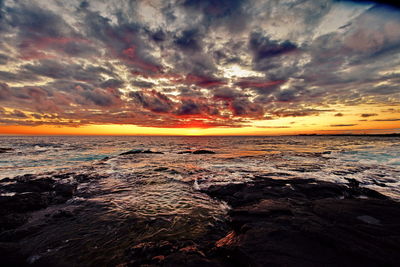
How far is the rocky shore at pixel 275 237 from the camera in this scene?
386cm

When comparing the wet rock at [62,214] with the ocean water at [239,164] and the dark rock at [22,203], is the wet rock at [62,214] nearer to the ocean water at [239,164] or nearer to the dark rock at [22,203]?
the dark rock at [22,203]

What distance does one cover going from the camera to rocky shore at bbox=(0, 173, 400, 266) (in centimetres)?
386

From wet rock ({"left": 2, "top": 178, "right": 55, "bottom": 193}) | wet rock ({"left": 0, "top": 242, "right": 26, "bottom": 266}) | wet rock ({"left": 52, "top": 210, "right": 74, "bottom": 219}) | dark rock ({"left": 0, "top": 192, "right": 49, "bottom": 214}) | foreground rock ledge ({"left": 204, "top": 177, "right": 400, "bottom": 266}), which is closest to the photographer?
foreground rock ledge ({"left": 204, "top": 177, "right": 400, "bottom": 266})

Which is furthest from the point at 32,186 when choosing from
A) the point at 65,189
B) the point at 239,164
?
the point at 239,164

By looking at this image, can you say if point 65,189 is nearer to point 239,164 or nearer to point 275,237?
point 275,237

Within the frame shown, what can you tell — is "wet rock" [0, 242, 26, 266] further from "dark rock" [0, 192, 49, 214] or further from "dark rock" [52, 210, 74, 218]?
"dark rock" [0, 192, 49, 214]

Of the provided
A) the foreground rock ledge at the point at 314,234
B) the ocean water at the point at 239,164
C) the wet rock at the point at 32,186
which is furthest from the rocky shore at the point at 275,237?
the ocean water at the point at 239,164

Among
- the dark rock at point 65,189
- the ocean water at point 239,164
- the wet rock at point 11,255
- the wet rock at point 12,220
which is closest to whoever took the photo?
the wet rock at point 11,255

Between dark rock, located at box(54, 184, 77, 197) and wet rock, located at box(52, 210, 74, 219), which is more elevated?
wet rock, located at box(52, 210, 74, 219)

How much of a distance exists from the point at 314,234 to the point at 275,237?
1.03 metres

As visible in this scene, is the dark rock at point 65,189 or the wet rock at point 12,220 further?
the dark rock at point 65,189

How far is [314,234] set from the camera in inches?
180

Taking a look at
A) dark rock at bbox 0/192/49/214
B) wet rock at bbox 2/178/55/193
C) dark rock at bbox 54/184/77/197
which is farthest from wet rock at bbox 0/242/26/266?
wet rock at bbox 2/178/55/193

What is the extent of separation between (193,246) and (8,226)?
6552mm
